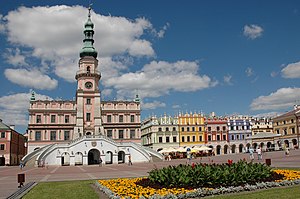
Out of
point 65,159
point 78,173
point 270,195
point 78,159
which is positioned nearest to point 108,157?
point 78,159

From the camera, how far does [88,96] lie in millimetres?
73688

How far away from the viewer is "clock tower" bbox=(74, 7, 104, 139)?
72.1 meters

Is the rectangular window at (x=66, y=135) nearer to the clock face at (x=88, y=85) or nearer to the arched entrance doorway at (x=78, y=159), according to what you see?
the arched entrance doorway at (x=78, y=159)

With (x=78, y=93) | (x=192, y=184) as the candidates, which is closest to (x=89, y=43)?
(x=78, y=93)

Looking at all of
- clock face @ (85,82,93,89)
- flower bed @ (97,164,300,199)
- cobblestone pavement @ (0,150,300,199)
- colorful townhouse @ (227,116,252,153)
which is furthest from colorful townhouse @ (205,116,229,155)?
flower bed @ (97,164,300,199)

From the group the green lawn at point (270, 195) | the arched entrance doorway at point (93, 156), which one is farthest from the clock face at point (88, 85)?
the green lawn at point (270, 195)

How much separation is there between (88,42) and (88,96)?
13082 mm

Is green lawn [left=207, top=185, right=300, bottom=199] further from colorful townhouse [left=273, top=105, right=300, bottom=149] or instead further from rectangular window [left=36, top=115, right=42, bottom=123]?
colorful townhouse [left=273, top=105, right=300, bottom=149]

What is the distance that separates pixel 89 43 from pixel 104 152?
2776 centimetres

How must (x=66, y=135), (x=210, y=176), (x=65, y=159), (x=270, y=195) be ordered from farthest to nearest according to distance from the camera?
(x=66, y=135) < (x=65, y=159) < (x=210, y=176) < (x=270, y=195)

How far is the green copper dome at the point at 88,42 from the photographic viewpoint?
248ft

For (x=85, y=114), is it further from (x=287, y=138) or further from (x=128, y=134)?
(x=287, y=138)

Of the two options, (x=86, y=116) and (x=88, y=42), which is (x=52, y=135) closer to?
(x=86, y=116)

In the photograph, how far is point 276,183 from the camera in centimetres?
1592
